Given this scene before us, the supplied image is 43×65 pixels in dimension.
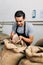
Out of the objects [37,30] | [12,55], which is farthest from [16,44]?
[37,30]

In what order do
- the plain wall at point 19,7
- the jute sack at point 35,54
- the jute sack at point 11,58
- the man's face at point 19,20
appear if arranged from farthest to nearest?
the plain wall at point 19,7 → the man's face at point 19,20 → the jute sack at point 11,58 → the jute sack at point 35,54

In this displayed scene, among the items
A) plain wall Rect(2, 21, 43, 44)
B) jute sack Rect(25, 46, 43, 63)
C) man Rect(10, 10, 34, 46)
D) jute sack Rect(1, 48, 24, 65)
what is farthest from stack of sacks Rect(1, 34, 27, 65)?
plain wall Rect(2, 21, 43, 44)

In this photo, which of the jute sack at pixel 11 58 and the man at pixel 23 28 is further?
the man at pixel 23 28

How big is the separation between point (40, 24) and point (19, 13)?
41.0 inches

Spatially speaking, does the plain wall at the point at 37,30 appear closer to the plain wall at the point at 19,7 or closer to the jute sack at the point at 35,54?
the plain wall at the point at 19,7

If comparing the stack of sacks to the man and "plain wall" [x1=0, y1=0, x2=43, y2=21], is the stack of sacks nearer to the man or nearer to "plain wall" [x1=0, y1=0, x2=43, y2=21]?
the man

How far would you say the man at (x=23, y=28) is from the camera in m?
1.92

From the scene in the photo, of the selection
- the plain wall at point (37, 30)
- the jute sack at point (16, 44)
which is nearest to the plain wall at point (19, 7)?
the plain wall at point (37, 30)

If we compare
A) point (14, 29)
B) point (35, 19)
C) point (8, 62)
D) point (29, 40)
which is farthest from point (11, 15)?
point (8, 62)

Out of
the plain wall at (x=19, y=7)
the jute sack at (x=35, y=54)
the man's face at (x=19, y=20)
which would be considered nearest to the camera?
the jute sack at (x=35, y=54)

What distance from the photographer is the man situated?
1916 mm

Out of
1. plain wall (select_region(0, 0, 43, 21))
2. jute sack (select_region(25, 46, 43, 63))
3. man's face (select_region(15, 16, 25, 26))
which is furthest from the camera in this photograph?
plain wall (select_region(0, 0, 43, 21))

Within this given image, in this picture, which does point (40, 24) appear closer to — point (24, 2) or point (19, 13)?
point (24, 2)

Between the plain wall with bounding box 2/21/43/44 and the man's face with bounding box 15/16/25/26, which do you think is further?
the plain wall with bounding box 2/21/43/44
